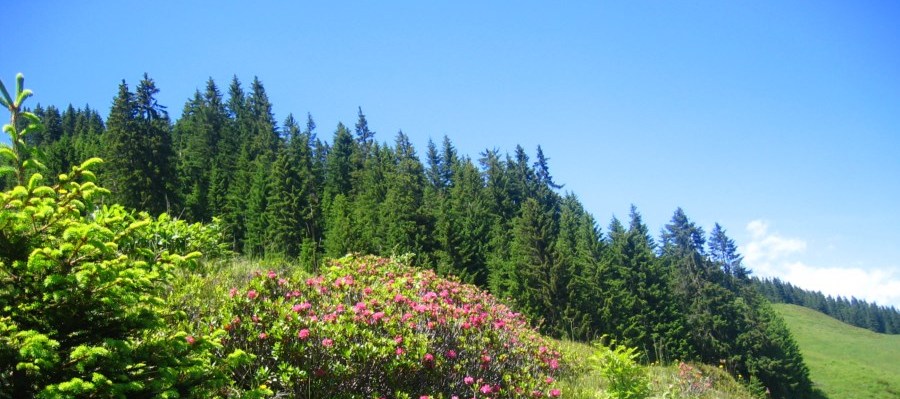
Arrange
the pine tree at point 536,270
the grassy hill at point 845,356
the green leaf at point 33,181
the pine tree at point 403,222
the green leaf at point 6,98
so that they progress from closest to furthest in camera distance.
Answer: the green leaf at point 33,181
the green leaf at point 6,98
the pine tree at point 536,270
the pine tree at point 403,222
the grassy hill at point 845,356

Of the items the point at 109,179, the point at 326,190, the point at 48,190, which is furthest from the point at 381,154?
the point at 48,190

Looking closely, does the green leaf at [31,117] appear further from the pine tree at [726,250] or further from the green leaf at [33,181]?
the pine tree at [726,250]

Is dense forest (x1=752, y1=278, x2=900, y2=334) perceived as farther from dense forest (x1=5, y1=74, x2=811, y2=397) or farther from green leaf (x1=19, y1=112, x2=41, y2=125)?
green leaf (x1=19, y1=112, x2=41, y2=125)

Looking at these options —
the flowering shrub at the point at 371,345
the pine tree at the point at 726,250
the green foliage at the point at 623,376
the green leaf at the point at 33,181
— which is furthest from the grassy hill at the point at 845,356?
the green leaf at the point at 33,181

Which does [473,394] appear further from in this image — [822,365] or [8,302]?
[822,365]

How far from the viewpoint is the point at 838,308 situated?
13612 cm

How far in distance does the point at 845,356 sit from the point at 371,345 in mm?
90410

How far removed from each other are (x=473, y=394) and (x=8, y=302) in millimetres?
4597

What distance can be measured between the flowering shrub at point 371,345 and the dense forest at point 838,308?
473 feet

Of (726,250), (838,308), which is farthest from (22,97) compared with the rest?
(838,308)

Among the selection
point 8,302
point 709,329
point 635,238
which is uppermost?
point 635,238

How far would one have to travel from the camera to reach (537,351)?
24.0 ft

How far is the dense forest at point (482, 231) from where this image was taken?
3353 centimetres

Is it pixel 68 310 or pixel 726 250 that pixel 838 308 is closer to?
pixel 726 250
